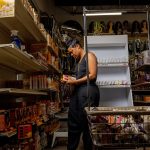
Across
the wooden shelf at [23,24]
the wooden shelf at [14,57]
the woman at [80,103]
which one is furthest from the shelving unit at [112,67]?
the woman at [80,103]

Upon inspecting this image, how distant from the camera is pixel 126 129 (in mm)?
1489

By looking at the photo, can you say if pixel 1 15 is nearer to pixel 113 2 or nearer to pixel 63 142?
pixel 63 142

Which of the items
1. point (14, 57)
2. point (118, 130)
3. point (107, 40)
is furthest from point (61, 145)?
point (118, 130)

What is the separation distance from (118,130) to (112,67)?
13.4ft

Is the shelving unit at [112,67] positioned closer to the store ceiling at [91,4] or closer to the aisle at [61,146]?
the aisle at [61,146]

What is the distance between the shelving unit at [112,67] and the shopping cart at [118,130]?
3867 mm

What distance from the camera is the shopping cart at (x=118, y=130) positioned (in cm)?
145

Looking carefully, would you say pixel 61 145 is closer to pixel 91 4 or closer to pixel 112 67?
pixel 112 67

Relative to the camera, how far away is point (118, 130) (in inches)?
58.5

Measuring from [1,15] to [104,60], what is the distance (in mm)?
3157

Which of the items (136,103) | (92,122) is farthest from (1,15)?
(136,103)

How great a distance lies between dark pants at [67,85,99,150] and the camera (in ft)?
11.5

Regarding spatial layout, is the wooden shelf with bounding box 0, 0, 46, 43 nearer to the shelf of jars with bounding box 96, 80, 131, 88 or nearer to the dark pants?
the dark pants

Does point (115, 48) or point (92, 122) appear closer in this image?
point (92, 122)
